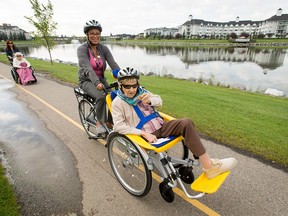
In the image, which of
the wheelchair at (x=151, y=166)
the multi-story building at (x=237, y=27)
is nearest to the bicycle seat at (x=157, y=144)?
the wheelchair at (x=151, y=166)

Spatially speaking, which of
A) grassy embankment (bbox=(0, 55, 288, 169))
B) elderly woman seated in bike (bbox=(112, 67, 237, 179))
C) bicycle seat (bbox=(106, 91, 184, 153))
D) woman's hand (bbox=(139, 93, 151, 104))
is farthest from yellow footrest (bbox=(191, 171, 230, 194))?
grassy embankment (bbox=(0, 55, 288, 169))

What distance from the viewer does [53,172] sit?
3242mm

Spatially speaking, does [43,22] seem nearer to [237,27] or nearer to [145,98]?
[145,98]

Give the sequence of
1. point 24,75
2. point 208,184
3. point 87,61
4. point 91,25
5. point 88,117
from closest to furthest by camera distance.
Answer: point 208,184, point 91,25, point 87,61, point 88,117, point 24,75

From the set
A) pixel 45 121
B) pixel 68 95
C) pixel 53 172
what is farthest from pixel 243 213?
pixel 68 95

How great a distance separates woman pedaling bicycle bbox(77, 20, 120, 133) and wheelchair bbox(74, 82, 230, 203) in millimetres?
573

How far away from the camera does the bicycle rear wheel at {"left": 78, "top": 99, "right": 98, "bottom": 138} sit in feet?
13.7

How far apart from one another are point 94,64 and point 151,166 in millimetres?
2311

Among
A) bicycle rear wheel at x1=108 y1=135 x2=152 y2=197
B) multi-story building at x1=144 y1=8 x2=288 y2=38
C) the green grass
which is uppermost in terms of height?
multi-story building at x1=144 y1=8 x2=288 y2=38

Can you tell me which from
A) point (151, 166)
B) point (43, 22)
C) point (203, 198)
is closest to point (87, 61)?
point (151, 166)

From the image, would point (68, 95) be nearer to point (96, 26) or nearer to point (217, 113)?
point (96, 26)

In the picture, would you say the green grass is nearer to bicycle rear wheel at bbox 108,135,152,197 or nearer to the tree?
bicycle rear wheel at bbox 108,135,152,197

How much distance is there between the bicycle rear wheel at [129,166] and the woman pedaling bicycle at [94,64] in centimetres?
68

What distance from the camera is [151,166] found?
2.31 metres
